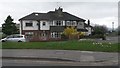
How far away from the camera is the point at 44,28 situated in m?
70.4

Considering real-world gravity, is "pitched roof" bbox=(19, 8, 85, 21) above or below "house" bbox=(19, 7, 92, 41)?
above

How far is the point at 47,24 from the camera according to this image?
70.7 metres

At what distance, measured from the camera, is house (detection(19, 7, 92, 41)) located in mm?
69500

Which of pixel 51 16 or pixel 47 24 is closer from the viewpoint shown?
pixel 47 24

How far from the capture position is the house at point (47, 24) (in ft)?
228

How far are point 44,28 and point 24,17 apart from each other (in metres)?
5.70

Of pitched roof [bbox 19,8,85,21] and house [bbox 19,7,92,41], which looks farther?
pitched roof [bbox 19,8,85,21]

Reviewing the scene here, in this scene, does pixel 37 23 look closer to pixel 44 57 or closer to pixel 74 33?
pixel 74 33

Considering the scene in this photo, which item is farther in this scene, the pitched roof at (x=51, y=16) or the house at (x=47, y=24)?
the pitched roof at (x=51, y=16)

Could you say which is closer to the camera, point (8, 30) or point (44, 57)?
point (44, 57)

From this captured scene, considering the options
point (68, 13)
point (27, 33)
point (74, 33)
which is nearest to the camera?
point (74, 33)

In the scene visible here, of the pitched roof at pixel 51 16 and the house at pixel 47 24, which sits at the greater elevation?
the pitched roof at pixel 51 16

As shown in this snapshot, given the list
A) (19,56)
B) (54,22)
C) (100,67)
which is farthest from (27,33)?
(100,67)

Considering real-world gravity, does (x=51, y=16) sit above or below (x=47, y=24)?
above
